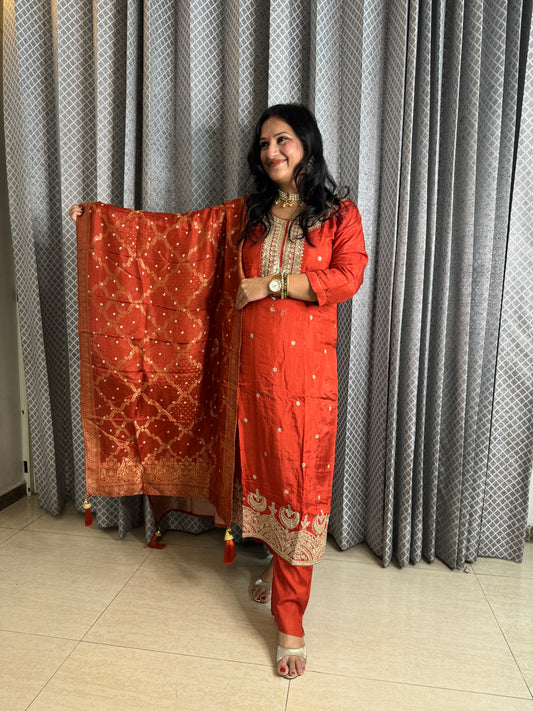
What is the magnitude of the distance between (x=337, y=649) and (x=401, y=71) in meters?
1.93

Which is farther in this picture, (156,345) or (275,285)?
(156,345)

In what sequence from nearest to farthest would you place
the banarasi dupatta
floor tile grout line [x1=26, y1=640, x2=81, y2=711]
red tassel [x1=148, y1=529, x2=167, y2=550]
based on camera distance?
floor tile grout line [x1=26, y1=640, x2=81, y2=711], the banarasi dupatta, red tassel [x1=148, y1=529, x2=167, y2=550]

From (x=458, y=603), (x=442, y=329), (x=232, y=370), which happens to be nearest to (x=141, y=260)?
(x=232, y=370)

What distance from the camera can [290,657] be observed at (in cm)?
143

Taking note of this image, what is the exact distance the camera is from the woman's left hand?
1454 millimetres

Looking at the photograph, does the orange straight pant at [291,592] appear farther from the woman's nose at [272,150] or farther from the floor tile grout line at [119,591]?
the woman's nose at [272,150]

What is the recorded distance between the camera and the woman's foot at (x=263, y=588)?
176cm

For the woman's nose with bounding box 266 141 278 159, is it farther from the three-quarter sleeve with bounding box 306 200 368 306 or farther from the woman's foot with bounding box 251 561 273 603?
the woman's foot with bounding box 251 561 273 603

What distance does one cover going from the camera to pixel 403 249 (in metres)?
1.84

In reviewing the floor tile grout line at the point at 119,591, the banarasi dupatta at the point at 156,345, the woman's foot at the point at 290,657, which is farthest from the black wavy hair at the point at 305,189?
the floor tile grout line at the point at 119,591

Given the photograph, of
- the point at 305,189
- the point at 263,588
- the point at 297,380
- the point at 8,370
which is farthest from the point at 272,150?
the point at 8,370

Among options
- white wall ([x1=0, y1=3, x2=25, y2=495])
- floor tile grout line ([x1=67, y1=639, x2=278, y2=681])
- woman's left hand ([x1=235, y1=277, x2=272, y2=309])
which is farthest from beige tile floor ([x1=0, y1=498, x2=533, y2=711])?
woman's left hand ([x1=235, y1=277, x2=272, y2=309])

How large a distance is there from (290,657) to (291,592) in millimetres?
166

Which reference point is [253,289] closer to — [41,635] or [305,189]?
[305,189]
